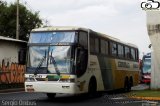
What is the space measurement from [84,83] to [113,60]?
5.79 metres

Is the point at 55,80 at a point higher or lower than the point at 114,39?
lower

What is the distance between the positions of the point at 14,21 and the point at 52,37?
3678cm

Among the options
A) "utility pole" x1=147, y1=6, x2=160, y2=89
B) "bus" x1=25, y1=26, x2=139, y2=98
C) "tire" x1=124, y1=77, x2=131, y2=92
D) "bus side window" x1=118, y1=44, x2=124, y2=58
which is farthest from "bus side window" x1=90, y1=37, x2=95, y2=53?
"tire" x1=124, y1=77, x2=131, y2=92

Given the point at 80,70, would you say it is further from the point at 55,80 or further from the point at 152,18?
the point at 152,18

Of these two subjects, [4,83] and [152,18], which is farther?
[4,83]

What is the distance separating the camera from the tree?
58.2 metres

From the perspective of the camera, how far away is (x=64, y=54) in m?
21.1

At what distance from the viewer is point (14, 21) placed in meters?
58.0

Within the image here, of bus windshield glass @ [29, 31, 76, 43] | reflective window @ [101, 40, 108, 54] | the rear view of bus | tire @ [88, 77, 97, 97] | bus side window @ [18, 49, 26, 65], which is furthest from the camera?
reflective window @ [101, 40, 108, 54]

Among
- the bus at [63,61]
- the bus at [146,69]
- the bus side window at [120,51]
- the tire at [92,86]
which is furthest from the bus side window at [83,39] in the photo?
the bus at [146,69]

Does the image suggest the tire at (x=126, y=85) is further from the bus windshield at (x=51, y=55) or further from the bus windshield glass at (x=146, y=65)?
the bus windshield glass at (x=146, y=65)

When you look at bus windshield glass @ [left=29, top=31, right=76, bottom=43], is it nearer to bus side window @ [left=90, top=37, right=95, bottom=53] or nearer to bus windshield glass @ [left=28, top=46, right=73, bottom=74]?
bus windshield glass @ [left=28, top=46, right=73, bottom=74]

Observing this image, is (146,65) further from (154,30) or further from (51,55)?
(51,55)

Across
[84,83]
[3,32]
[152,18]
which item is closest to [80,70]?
[84,83]
